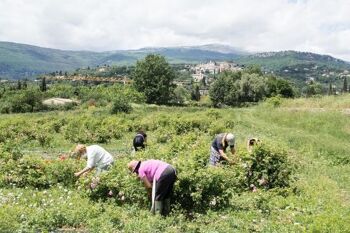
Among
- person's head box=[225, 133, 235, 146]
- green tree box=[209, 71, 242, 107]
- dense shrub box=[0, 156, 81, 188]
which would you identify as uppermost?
person's head box=[225, 133, 235, 146]

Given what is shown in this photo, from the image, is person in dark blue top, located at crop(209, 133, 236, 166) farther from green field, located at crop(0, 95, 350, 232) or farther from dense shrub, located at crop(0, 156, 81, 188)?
dense shrub, located at crop(0, 156, 81, 188)

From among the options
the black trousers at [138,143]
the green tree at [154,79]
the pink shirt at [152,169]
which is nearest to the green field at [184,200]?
the pink shirt at [152,169]

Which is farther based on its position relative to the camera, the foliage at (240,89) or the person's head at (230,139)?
the foliage at (240,89)

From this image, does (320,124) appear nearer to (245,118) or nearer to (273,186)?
(245,118)

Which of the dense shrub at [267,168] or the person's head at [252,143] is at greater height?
the person's head at [252,143]

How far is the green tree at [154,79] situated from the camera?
8894 cm

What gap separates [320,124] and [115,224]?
957 inches

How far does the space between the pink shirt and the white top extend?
209cm

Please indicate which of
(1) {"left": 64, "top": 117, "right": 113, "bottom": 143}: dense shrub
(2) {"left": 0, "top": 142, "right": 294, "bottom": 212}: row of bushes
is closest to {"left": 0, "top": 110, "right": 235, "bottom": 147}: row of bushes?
(1) {"left": 64, "top": 117, "right": 113, "bottom": 143}: dense shrub

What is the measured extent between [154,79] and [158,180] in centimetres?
7950

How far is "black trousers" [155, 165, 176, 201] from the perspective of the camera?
10.2 meters

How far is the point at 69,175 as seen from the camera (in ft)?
45.2

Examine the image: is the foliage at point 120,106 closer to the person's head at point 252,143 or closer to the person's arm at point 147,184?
the person's head at point 252,143

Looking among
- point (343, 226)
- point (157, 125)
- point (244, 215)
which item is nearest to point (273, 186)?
point (244, 215)
